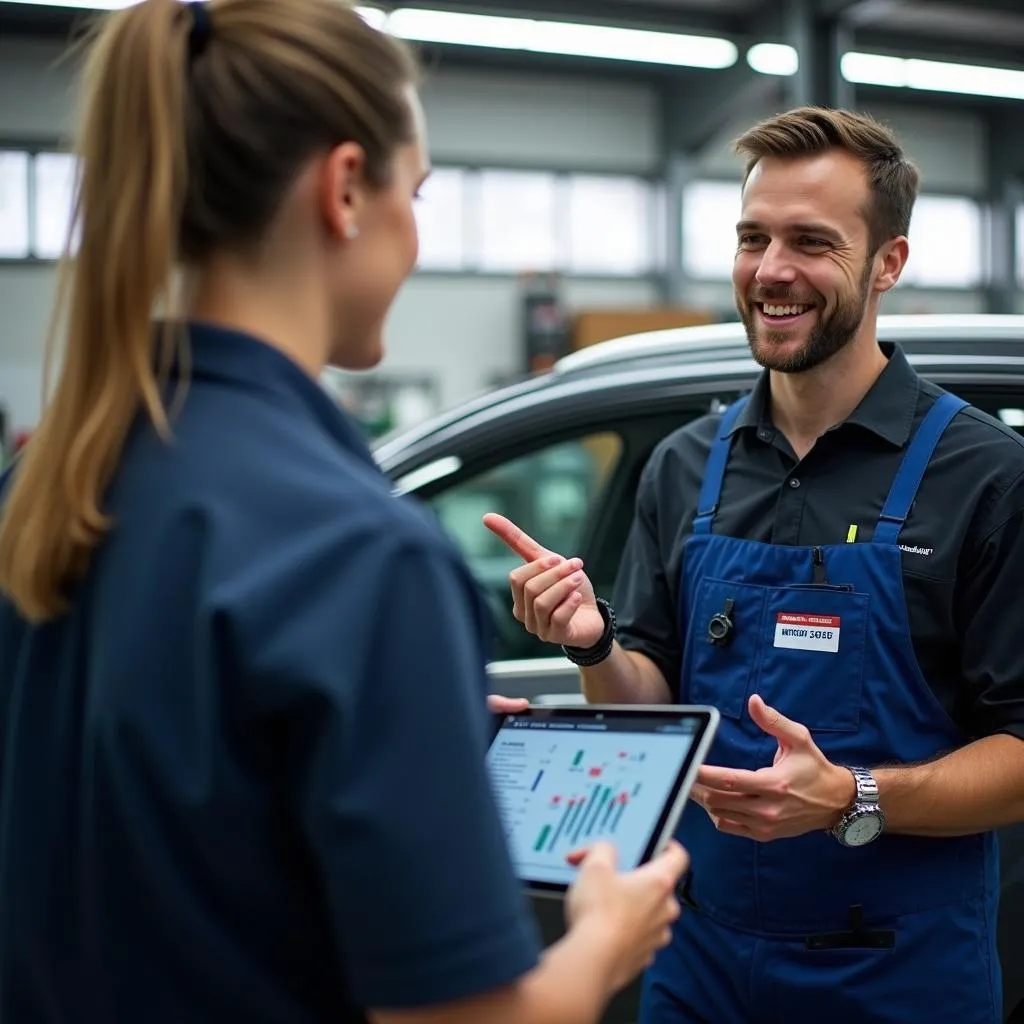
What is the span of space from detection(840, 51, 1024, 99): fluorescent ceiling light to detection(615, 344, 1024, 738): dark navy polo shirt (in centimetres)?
898

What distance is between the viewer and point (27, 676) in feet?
2.62

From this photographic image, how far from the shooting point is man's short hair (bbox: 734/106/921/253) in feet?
5.53

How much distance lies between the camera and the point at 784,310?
1700 mm

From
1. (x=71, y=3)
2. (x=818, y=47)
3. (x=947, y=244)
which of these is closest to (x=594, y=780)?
(x=818, y=47)

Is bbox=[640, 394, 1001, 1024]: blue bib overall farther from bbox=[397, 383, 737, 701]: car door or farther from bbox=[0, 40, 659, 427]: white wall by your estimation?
bbox=[0, 40, 659, 427]: white wall

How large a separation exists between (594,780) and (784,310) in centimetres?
87

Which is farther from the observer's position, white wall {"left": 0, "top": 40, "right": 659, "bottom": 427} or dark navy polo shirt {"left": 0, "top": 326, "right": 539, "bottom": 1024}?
white wall {"left": 0, "top": 40, "right": 659, "bottom": 427}

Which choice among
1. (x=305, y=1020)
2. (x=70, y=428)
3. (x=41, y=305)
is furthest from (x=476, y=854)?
(x=41, y=305)

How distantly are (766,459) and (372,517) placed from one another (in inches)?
44.2

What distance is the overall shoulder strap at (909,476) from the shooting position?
61.2 inches

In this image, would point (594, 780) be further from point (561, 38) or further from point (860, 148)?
point (561, 38)

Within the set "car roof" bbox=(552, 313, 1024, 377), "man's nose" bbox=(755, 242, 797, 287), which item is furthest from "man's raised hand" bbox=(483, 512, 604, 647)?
"car roof" bbox=(552, 313, 1024, 377)

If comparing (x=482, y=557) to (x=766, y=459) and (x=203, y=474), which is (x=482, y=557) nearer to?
(x=766, y=459)

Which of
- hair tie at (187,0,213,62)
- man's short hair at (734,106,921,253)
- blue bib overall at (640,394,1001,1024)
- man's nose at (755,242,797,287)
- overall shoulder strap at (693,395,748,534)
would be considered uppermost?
man's short hair at (734,106,921,253)
